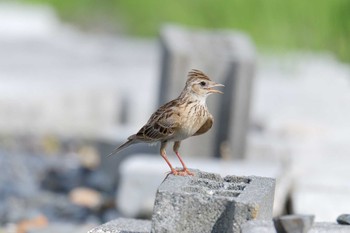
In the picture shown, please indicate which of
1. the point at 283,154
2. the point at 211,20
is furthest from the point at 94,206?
the point at 211,20

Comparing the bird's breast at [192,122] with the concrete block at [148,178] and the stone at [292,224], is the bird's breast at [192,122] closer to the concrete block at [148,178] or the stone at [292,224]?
the stone at [292,224]

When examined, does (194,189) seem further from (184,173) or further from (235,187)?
(184,173)

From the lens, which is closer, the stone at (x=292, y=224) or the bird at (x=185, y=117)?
the stone at (x=292, y=224)

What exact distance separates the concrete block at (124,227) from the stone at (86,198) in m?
3.17

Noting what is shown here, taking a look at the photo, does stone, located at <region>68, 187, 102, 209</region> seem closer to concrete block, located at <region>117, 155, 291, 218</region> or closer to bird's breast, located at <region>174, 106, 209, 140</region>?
concrete block, located at <region>117, 155, 291, 218</region>

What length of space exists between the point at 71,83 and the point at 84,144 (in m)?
1.31

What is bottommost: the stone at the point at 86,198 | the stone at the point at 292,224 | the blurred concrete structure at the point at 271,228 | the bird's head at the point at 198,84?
the stone at the point at 86,198

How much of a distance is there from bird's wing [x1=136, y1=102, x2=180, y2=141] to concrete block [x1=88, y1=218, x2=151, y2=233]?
0.36 metres

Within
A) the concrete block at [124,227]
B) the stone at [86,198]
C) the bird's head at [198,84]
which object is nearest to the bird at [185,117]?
the bird's head at [198,84]

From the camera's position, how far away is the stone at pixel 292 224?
152 inches

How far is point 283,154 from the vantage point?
8.27 m

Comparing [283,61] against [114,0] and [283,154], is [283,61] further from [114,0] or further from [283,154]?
[283,154]

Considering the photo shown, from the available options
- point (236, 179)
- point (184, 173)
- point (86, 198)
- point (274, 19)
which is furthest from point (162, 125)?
point (274, 19)

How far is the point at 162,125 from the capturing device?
4.84m
